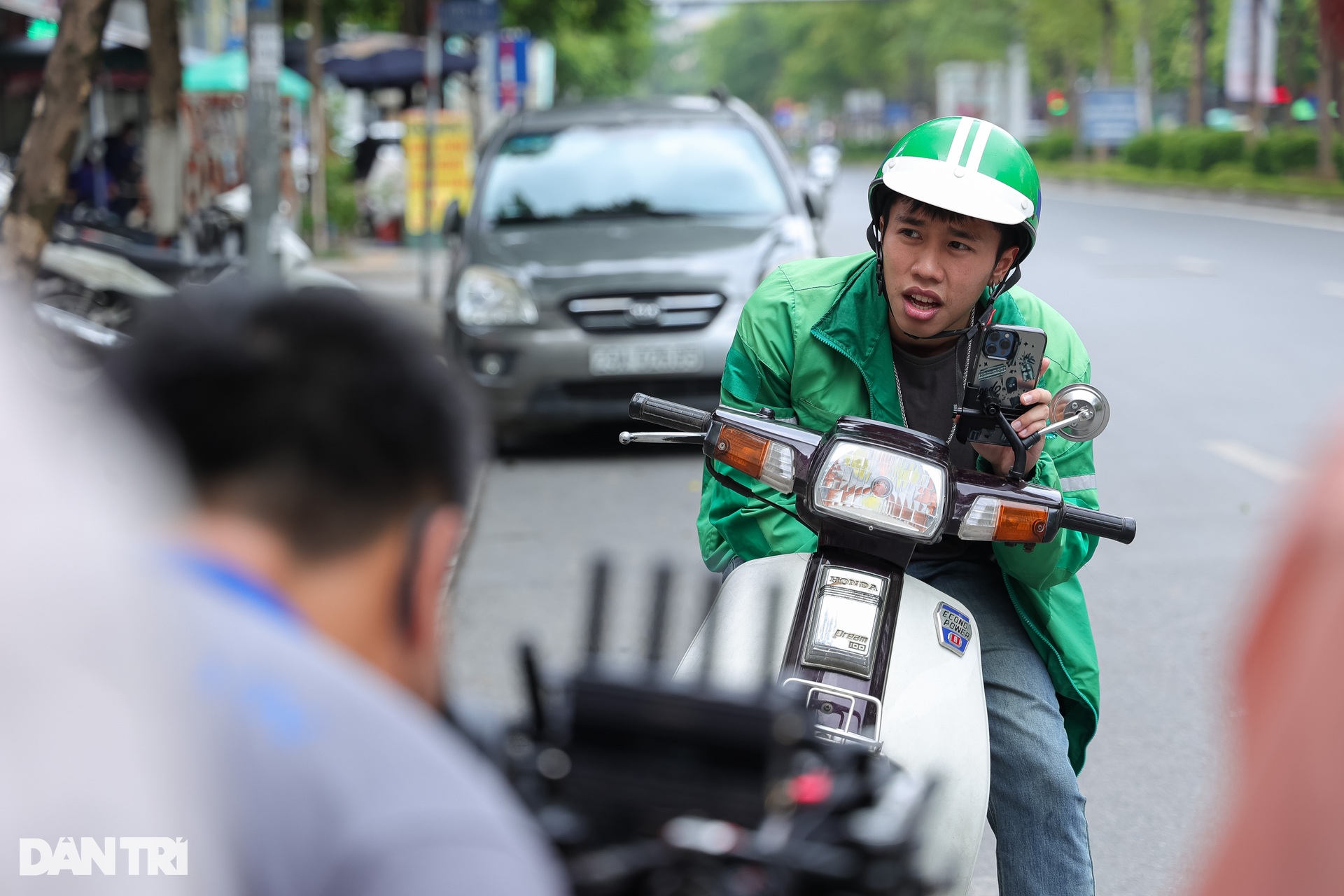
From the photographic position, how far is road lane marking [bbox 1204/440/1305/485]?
793 centimetres

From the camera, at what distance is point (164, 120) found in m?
14.1

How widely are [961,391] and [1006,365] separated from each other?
33 centimetres

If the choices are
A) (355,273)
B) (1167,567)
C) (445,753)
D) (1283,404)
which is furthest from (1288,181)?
(445,753)

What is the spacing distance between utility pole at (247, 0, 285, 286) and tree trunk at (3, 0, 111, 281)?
249 centimetres

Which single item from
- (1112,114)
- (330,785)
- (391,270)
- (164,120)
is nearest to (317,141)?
(391,270)

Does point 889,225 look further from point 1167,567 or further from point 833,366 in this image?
point 1167,567

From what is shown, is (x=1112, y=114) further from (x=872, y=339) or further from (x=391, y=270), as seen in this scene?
(x=872, y=339)

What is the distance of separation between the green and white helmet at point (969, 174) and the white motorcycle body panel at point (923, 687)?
62cm

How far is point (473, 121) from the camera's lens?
25.2m

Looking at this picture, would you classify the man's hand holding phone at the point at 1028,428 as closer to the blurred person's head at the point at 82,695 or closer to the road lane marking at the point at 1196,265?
the blurred person's head at the point at 82,695

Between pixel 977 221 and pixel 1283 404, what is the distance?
7.77 metres

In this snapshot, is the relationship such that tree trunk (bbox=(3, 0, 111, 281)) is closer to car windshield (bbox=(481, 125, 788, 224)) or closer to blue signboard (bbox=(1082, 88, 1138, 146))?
car windshield (bbox=(481, 125, 788, 224))

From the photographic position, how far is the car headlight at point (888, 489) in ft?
7.57

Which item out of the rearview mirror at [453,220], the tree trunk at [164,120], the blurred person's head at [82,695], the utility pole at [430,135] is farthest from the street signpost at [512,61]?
the blurred person's head at [82,695]
